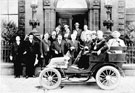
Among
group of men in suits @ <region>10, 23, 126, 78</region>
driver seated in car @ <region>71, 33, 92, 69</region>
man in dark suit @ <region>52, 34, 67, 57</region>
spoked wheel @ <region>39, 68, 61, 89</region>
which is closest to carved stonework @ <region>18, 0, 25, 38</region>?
group of men in suits @ <region>10, 23, 126, 78</region>

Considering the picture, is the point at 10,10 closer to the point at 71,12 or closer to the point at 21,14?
the point at 21,14

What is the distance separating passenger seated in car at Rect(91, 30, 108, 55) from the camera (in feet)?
26.4

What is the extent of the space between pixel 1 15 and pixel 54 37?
4.64m

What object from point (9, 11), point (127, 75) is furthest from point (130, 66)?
point (9, 11)

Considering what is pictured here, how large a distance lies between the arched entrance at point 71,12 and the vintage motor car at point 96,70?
19.5ft

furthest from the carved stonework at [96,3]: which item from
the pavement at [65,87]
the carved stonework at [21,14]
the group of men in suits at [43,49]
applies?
the pavement at [65,87]

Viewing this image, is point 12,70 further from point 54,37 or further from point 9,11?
point 9,11

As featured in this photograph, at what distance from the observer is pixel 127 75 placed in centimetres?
1077

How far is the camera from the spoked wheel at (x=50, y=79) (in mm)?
7898

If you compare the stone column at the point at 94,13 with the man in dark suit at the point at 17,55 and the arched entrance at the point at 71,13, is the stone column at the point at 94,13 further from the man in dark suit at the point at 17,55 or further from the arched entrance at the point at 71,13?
the man in dark suit at the point at 17,55

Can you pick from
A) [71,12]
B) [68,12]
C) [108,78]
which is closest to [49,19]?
[68,12]

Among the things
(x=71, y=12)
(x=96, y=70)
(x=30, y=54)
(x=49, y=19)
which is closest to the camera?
(x=96, y=70)

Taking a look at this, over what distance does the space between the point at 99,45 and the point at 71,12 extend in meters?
6.02

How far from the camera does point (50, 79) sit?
7.93 m
